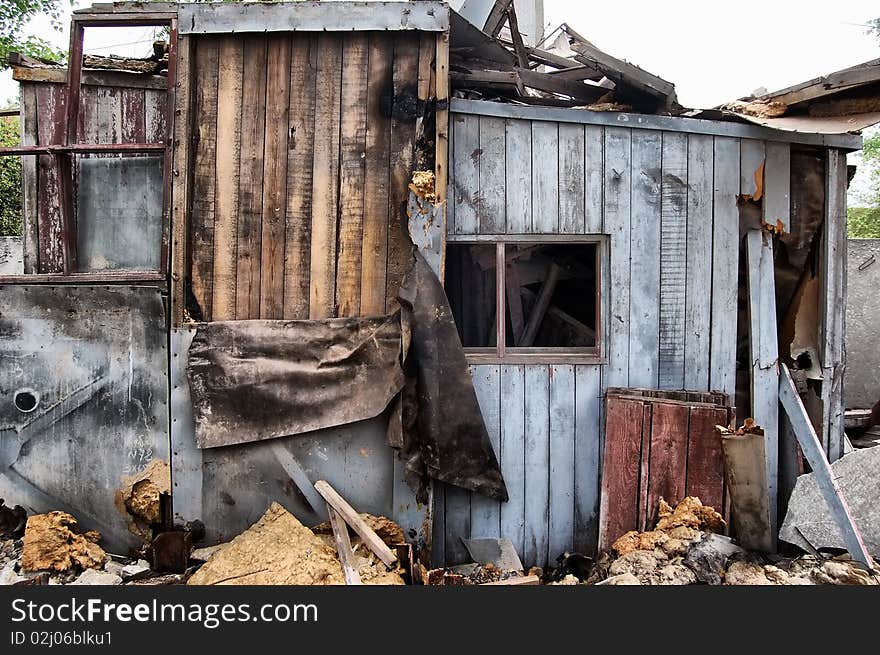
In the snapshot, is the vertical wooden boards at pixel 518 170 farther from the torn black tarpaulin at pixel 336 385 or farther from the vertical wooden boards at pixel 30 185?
the vertical wooden boards at pixel 30 185

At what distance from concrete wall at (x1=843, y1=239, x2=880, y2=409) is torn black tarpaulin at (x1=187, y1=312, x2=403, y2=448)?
608 centimetres

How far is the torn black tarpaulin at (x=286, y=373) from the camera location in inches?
145

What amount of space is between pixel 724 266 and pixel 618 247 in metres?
0.78

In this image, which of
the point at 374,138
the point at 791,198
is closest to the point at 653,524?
the point at 791,198

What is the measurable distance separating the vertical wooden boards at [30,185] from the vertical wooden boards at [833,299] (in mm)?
5707

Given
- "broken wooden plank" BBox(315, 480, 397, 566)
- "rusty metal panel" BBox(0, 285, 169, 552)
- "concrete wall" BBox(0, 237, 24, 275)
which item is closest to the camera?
"broken wooden plank" BBox(315, 480, 397, 566)

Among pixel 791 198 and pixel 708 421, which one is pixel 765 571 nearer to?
pixel 708 421

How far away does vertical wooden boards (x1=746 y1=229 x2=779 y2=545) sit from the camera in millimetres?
3902

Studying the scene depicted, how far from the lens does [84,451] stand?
3900mm

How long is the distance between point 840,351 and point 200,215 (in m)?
4.69

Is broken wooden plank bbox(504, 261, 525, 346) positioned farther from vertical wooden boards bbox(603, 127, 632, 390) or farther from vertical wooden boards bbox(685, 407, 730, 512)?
vertical wooden boards bbox(685, 407, 730, 512)

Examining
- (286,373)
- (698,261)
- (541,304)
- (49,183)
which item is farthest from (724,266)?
(49,183)

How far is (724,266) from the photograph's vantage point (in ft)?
12.8

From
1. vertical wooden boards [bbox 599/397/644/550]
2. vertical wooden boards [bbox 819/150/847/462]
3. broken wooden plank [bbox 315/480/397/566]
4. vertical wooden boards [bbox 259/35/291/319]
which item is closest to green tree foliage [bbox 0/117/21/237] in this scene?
vertical wooden boards [bbox 259/35/291/319]
